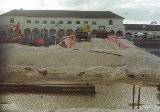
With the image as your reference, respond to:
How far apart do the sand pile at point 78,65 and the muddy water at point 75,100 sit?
21.3 feet

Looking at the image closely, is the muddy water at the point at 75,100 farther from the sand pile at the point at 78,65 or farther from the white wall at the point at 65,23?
the white wall at the point at 65,23

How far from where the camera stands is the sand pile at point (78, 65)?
33.1 metres

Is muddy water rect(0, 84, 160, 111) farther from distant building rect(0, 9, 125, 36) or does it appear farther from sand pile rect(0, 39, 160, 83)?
distant building rect(0, 9, 125, 36)

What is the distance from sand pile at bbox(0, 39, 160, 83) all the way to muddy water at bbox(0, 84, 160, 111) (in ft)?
21.3

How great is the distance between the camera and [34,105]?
71.3 ft

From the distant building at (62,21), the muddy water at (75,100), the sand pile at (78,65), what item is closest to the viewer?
the muddy water at (75,100)

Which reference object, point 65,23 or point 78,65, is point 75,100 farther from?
point 65,23

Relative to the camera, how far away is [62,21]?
4124 inches

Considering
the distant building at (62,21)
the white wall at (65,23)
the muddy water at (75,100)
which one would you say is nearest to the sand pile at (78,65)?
the muddy water at (75,100)

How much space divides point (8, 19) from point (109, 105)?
272ft

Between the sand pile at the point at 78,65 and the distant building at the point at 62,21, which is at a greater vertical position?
the distant building at the point at 62,21

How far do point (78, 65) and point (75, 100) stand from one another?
45.6 ft

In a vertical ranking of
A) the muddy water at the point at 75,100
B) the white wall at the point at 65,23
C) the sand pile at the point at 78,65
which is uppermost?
the white wall at the point at 65,23

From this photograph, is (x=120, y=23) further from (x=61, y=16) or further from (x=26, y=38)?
(x=26, y=38)
